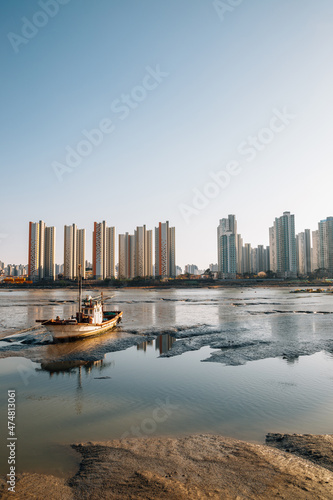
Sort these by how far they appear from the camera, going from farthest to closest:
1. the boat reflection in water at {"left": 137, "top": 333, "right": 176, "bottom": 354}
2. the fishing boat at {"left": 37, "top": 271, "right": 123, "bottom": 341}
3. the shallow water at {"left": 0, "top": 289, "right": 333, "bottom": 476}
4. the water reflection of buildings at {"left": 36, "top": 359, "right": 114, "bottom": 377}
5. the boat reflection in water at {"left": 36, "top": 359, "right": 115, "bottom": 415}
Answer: the fishing boat at {"left": 37, "top": 271, "right": 123, "bottom": 341}
the boat reflection in water at {"left": 137, "top": 333, "right": 176, "bottom": 354}
the water reflection of buildings at {"left": 36, "top": 359, "right": 114, "bottom": 377}
the boat reflection in water at {"left": 36, "top": 359, "right": 115, "bottom": 415}
the shallow water at {"left": 0, "top": 289, "right": 333, "bottom": 476}

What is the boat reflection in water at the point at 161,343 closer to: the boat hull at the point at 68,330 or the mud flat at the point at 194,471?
the boat hull at the point at 68,330

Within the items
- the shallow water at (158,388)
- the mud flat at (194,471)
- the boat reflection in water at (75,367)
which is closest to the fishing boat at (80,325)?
the shallow water at (158,388)

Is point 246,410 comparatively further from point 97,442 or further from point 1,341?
point 1,341

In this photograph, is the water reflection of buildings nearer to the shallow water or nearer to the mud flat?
the shallow water

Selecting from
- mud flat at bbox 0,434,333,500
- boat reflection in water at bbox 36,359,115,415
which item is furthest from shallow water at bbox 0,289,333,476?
mud flat at bbox 0,434,333,500

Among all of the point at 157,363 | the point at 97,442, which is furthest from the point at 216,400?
the point at 157,363

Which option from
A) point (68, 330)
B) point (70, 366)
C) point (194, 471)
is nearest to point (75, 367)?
point (70, 366)
